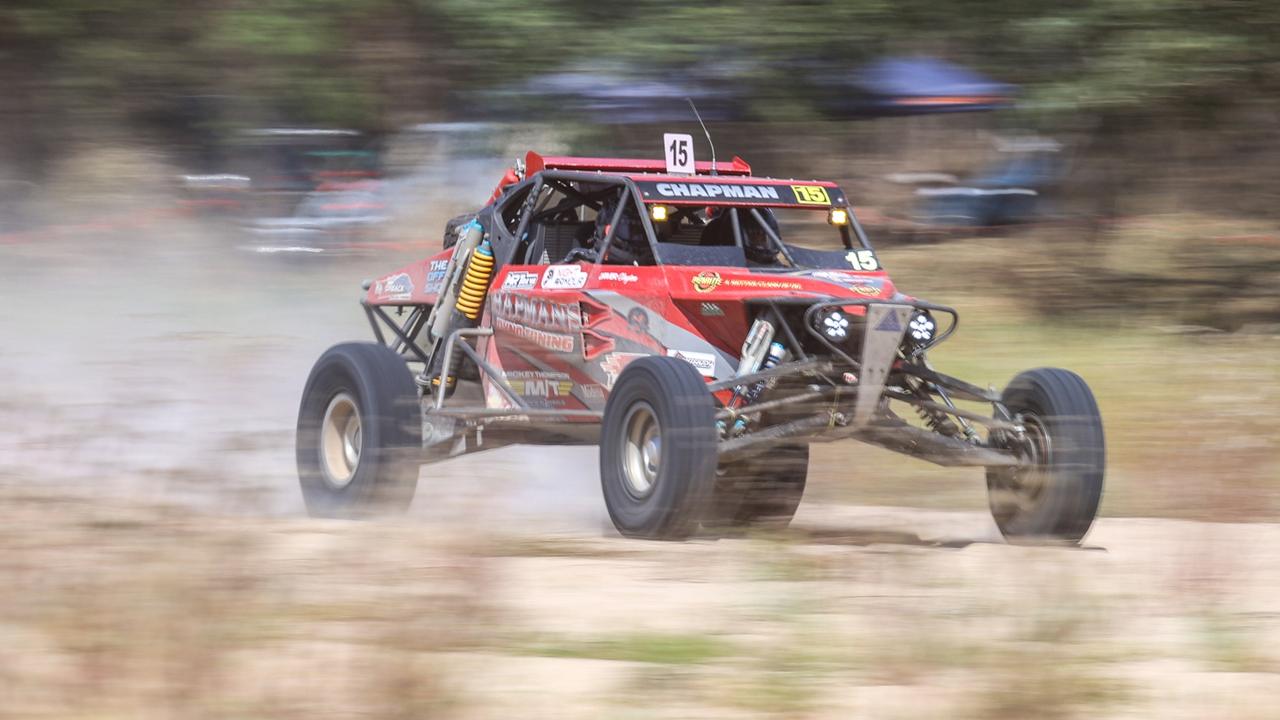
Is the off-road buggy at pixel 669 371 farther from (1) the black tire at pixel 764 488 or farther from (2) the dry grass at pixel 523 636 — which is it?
(2) the dry grass at pixel 523 636

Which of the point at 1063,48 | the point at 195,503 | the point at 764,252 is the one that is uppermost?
the point at 1063,48

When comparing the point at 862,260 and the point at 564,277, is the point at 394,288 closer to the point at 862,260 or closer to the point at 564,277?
the point at 564,277

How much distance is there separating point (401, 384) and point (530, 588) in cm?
256

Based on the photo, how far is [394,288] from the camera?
9.30 meters

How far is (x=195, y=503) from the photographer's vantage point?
4711 millimetres

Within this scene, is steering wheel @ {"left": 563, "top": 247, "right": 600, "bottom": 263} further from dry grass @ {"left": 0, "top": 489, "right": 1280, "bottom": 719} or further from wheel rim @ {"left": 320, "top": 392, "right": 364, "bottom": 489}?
dry grass @ {"left": 0, "top": 489, "right": 1280, "bottom": 719}

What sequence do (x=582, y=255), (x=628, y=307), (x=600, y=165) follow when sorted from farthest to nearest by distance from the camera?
(x=600, y=165), (x=582, y=255), (x=628, y=307)

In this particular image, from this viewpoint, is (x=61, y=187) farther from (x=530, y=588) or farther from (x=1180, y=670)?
(x=1180, y=670)

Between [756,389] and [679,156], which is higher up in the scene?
[679,156]

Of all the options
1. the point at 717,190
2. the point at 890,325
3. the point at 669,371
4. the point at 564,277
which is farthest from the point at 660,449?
the point at 717,190

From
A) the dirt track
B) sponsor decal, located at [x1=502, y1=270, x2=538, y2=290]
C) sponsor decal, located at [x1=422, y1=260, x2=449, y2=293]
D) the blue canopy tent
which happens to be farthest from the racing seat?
the blue canopy tent

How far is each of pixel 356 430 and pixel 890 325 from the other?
9.33 feet

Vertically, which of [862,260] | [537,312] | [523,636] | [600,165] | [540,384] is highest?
[600,165]

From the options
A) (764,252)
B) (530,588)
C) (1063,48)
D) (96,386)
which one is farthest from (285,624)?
(1063,48)
